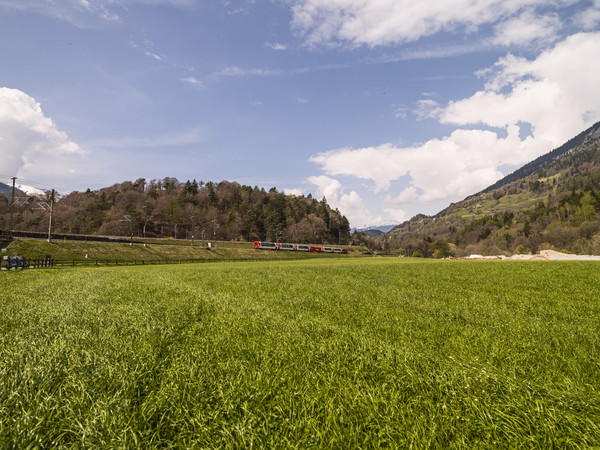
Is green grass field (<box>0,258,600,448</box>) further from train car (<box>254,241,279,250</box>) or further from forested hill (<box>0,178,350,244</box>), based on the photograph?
forested hill (<box>0,178,350,244</box>)

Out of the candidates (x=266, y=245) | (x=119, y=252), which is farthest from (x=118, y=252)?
(x=266, y=245)

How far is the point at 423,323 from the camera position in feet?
22.8

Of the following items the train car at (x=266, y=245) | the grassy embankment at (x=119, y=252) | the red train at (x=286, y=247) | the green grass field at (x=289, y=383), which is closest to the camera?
the green grass field at (x=289, y=383)

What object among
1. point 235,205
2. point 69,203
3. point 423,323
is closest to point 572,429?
point 423,323

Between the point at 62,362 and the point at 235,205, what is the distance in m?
184

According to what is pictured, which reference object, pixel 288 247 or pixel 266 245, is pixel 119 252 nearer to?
pixel 266 245

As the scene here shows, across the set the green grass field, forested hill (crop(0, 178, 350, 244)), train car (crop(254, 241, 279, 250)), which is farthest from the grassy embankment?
the green grass field

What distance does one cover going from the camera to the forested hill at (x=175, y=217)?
132 metres

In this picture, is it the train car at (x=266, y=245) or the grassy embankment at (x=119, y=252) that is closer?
the grassy embankment at (x=119, y=252)

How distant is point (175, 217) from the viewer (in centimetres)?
14550

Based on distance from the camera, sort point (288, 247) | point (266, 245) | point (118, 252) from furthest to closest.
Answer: point (288, 247)
point (266, 245)
point (118, 252)

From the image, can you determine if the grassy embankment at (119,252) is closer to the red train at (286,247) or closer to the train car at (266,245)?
the train car at (266,245)

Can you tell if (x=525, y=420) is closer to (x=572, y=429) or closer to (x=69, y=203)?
(x=572, y=429)

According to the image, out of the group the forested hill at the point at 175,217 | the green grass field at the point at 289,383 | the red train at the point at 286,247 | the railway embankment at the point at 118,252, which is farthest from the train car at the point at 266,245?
the green grass field at the point at 289,383
